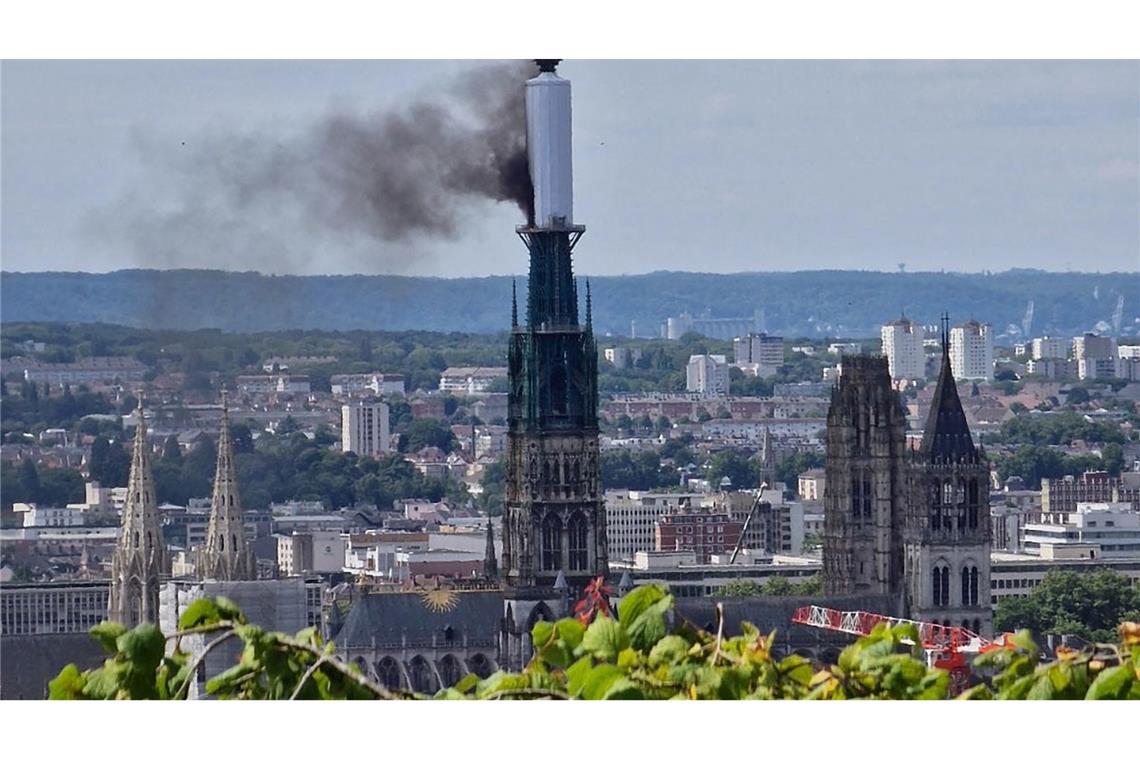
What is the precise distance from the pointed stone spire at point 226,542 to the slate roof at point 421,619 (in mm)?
2414

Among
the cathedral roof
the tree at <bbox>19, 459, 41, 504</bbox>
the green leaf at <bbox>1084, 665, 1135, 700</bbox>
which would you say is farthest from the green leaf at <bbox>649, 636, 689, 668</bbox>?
the tree at <bbox>19, 459, 41, 504</bbox>

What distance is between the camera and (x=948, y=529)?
6569 cm

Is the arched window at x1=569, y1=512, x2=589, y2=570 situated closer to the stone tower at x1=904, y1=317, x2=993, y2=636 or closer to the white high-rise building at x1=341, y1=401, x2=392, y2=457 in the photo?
the stone tower at x1=904, y1=317, x2=993, y2=636

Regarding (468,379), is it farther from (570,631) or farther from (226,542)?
(570,631)

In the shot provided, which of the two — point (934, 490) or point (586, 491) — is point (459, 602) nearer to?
point (586, 491)

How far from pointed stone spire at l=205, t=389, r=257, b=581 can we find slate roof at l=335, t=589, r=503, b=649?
241cm

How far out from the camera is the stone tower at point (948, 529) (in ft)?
213

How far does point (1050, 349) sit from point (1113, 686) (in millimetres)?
185228

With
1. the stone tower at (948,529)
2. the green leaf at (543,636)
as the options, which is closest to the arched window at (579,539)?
the stone tower at (948,529)

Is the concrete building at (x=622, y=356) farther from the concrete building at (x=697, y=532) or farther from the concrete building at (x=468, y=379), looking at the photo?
the concrete building at (x=697, y=532)

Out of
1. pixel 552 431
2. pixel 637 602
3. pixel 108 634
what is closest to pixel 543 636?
pixel 637 602

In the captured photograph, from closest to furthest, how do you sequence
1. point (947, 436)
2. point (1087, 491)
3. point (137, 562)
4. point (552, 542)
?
point (552, 542) → point (947, 436) → point (137, 562) → point (1087, 491)

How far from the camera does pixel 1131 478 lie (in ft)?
438

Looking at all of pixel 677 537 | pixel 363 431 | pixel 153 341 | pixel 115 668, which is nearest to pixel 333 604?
pixel 153 341
